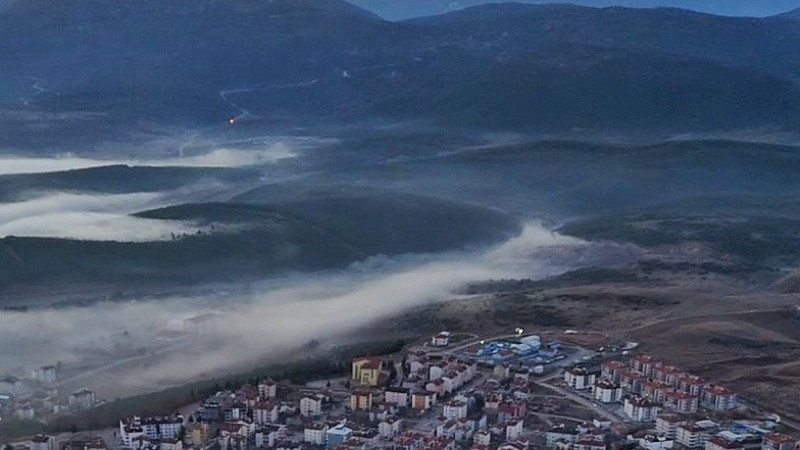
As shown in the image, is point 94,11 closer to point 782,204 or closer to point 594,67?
point 594,67

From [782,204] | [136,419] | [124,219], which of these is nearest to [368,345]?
[136,419]

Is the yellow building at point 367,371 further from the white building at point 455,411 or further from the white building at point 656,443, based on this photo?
the white building at point 656,443

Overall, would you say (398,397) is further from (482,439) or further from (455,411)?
(482,439)

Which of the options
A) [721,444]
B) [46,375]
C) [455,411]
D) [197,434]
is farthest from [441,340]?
[46,375]

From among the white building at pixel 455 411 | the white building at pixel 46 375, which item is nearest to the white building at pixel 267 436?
the white building at pixel 455 411

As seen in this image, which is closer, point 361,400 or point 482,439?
point 482,439
